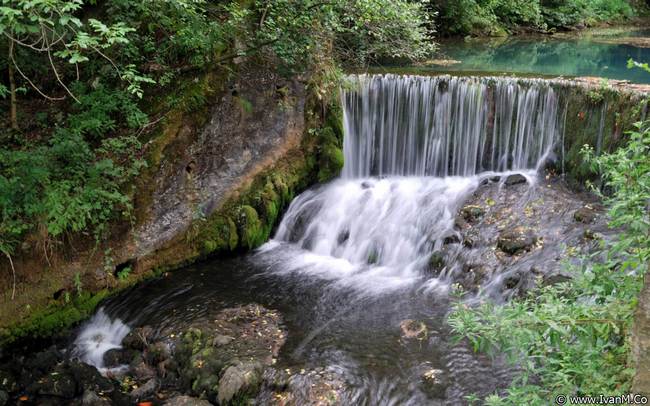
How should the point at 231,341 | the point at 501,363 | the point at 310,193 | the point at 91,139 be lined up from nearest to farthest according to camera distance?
the point at 501,363 < the point at 231,341 < the point at 91,139 < the point at 310,193

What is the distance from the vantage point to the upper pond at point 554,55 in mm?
11719

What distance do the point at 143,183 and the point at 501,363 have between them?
16.0ft

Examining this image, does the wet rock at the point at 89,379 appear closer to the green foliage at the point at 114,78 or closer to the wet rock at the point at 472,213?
the green foliage at the point at 114,78

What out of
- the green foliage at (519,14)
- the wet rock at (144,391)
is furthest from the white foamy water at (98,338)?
the green foliage at (519,14)

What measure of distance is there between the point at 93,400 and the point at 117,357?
749 mm

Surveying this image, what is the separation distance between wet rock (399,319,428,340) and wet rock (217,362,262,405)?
1690 mm

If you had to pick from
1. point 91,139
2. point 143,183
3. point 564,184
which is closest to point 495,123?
point 564,184

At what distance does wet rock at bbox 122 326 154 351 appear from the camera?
229 inches

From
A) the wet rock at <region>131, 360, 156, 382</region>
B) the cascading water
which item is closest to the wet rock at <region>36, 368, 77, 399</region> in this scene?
the wet rock at <region>131, 360, 156, 382</region>

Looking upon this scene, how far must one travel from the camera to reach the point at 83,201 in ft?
19.6

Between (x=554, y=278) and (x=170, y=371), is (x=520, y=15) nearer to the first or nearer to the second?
(x=554, y=278)

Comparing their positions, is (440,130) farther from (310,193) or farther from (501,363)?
(501,363)

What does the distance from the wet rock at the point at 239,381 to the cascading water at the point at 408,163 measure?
2.32 m

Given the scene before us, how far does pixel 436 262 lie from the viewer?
7.14 meters
